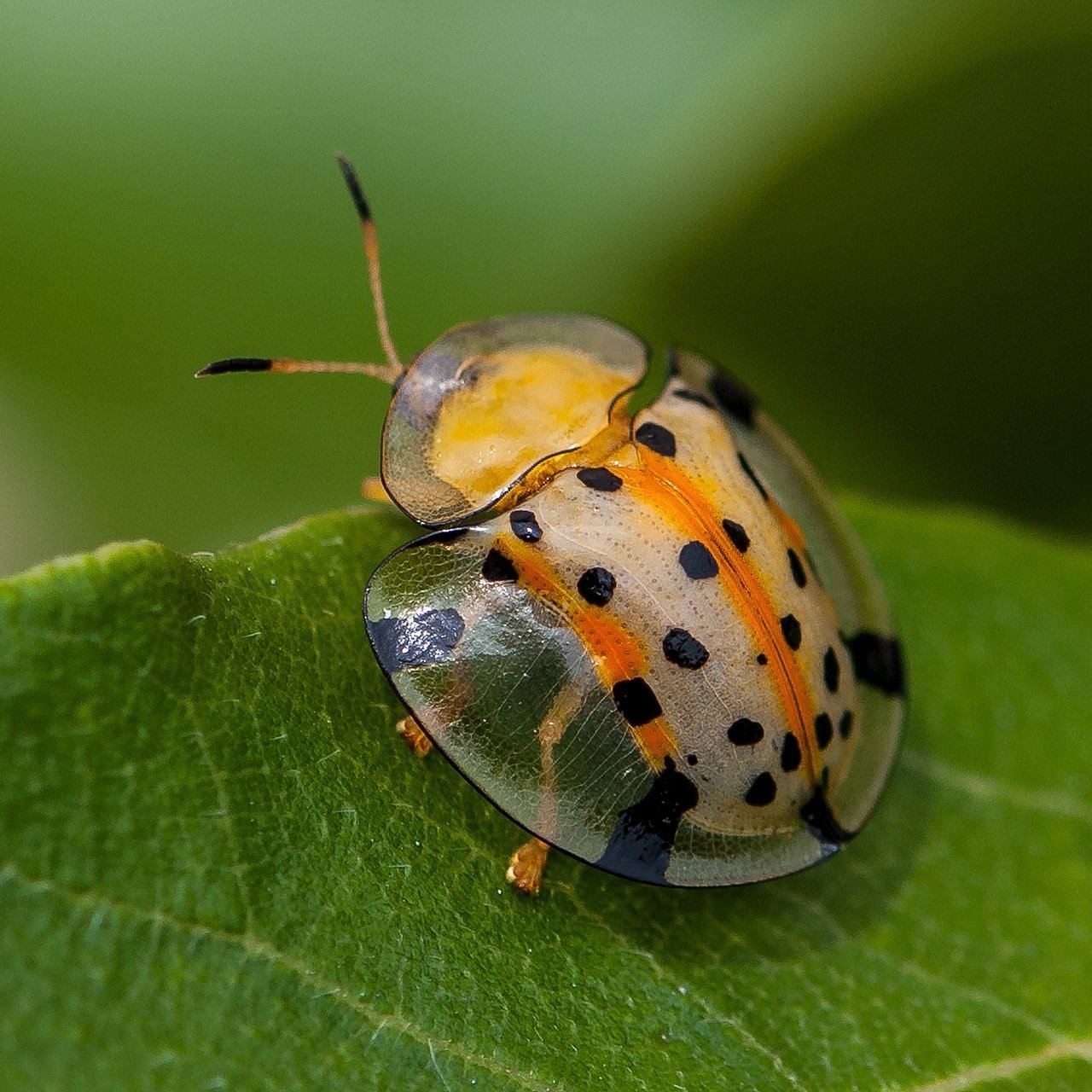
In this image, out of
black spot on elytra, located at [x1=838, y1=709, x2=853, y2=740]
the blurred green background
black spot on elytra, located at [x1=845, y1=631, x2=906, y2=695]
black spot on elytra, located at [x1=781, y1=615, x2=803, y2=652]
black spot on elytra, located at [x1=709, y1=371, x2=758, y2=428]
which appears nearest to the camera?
black spot on elytra, located at [x1=781, y1=615, x2=803, y2=652]

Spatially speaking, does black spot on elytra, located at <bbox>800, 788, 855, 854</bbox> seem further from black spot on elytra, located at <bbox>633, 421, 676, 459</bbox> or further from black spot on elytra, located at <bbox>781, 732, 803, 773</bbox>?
black spot on elytra, located at <bbox>633, 421, 676, 459</bbox>

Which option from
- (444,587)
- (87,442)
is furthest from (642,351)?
(87,442)

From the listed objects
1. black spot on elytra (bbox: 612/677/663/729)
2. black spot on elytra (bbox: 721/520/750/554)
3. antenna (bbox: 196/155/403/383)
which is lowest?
black spot on elytra (bbox: 612/677/663/729)

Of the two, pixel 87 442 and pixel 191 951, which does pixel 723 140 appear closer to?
pixel 87 442

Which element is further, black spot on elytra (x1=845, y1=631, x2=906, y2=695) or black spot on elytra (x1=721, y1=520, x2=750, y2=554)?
black spot on elytra (x1=845, y1=631, x2=906, y2=695)

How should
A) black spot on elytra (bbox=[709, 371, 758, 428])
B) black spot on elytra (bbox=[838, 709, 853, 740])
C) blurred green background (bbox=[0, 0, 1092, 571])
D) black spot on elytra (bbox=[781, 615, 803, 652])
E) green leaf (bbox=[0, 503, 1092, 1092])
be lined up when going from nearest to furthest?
green leaf (bbox=[0, 503, 1092, 1092]), black spot on elytra (bbox=[781, 615, 803, 652]), black spot on elytra (bbox=[838, 709, 853, 740]), black spot on elytra (bbox=[709, 371, 758, 428]), blurred green background (bbox=[0, 0, 1092, 571])

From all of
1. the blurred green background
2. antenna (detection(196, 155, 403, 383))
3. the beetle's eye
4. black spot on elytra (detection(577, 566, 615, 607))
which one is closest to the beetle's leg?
black spot on elytra (detection(577, 566, 615, 607))

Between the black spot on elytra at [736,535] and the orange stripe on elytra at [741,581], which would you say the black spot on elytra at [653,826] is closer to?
the orange stripe on elytra at [741,581]

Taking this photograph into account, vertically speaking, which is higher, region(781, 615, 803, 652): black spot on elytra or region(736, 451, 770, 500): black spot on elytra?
region(736, 451, 770, 500): black spot on elytra
